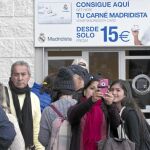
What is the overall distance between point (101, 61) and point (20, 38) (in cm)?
146

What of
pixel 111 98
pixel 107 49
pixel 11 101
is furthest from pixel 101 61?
pixel 111 98

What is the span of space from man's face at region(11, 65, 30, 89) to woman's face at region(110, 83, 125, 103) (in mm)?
1009

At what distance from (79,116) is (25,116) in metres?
1.47

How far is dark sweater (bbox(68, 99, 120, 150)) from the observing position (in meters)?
4.21

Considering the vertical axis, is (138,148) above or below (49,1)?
below

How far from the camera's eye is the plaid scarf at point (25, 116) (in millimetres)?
5613

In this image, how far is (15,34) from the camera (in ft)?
30.8

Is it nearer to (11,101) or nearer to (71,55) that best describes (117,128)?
(11,101)

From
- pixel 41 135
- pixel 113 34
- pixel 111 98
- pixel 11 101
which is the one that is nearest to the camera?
pixel 111 98

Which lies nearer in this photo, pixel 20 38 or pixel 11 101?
pixel 11 101

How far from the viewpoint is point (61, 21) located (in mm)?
9398

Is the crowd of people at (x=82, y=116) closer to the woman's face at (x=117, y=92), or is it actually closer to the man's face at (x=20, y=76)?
the woman's face at (x=117, y=92)

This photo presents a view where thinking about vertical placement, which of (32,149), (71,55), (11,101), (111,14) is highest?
(111,14)

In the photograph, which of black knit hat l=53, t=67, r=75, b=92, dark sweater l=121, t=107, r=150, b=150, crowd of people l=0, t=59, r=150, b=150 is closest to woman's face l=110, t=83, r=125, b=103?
crowd of people l=0, t=59, r=150, b=150
